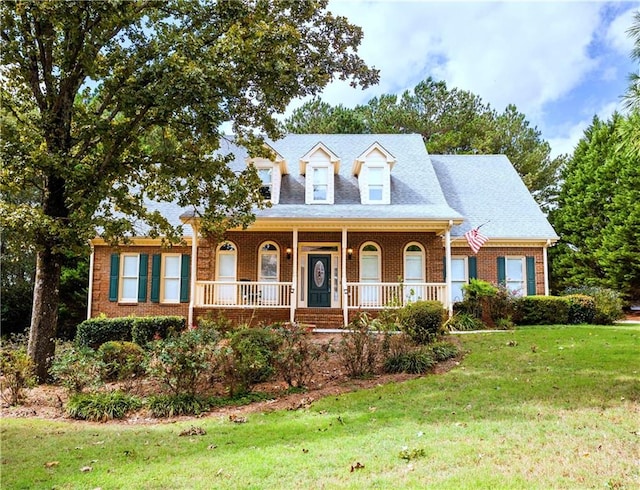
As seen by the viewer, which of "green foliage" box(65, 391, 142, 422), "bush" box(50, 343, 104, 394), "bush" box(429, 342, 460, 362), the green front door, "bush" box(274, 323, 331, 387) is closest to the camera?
"green foliage" box(65, 391, 142, 422)

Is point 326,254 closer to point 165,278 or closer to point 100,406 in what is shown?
point 165,278

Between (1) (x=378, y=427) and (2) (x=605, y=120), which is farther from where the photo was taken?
(2) (x=605, y=120)

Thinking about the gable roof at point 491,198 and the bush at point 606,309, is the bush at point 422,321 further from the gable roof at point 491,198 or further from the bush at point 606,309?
the bush at point 606,309

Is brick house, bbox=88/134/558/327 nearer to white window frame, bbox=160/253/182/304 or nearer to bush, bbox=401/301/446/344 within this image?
white window frame, bbox=160/253/182/304

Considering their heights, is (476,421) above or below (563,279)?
Answer: below

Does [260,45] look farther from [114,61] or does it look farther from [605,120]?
[605,120]

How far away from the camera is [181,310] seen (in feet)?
58.6

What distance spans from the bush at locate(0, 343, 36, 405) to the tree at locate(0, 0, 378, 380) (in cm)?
99

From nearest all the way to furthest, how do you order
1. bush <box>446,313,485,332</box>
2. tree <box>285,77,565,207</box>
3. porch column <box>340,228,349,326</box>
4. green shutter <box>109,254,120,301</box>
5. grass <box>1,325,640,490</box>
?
1. grass <box>1,325,640,490</box>
2. bush <box>446,313,485,332</box>
3. porch column <box>340,228,349,326</box>
4. green shutter <box>109,254,120,301</box>
5. tree <box>285,77,565,207</box>

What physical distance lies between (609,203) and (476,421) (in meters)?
21.6

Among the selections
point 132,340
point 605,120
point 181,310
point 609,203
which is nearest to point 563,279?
point 609,203

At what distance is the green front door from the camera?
17.7 metres

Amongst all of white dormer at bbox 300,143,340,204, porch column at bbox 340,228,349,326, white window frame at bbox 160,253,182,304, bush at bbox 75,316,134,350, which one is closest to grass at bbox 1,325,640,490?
bush at bbox 75,316,134,350

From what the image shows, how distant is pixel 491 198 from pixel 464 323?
23.0ft
